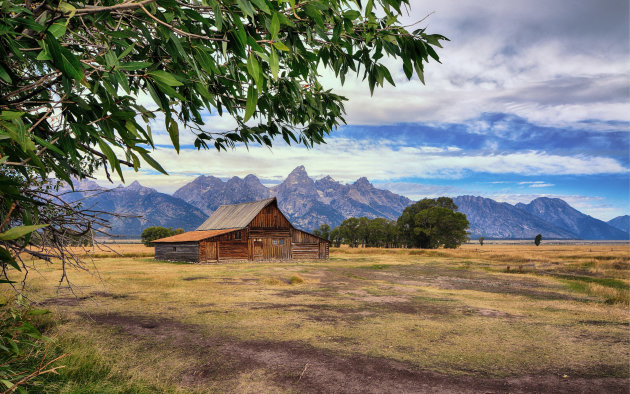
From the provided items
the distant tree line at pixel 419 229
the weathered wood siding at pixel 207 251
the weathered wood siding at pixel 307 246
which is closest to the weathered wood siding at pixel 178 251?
the weathered wood siding at pixel 207 251

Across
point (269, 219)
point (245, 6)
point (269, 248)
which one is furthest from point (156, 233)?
point (245, 6)

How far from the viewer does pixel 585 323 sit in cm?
1152

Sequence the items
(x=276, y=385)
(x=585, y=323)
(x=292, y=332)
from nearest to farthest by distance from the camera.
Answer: (x=276, y=385)
(x=292, y=332)
(x=585, y=323)

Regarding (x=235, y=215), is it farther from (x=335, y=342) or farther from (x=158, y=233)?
(x=158, y=233)

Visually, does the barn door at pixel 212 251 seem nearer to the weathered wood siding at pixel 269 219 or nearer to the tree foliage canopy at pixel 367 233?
the weathered wood siding at pixel 269 219

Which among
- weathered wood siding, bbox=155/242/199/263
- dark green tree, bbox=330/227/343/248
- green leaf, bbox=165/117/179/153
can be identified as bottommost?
dark green tree, bbox=330/227/343/248

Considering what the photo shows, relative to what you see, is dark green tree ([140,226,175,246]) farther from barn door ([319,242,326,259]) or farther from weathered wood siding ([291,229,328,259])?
barn door ([319,242,326,259])

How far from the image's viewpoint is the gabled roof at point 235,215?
41909mm

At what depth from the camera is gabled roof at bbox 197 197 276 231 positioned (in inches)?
1650

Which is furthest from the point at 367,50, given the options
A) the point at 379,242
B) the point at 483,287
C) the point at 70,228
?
the point at 379,242

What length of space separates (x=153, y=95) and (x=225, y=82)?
146cm

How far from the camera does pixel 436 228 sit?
284 feet

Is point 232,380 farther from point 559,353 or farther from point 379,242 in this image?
point 379,242

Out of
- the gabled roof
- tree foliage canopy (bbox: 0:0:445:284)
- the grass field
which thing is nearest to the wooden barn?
the gabled roof
